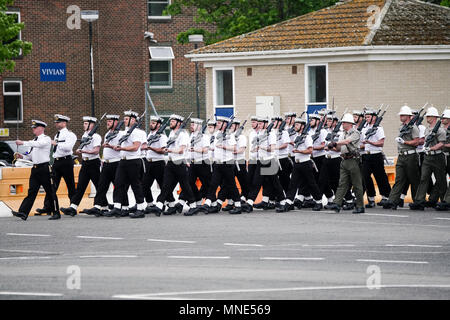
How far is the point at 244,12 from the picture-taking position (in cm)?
3841

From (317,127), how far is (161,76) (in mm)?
24848

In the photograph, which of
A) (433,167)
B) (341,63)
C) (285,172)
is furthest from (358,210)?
(341,63)

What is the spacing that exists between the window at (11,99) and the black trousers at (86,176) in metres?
24.1

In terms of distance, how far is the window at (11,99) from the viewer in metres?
44.2

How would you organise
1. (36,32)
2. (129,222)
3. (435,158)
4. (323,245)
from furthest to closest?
(36,32) → (435,158) → (129,222) → (323,245)

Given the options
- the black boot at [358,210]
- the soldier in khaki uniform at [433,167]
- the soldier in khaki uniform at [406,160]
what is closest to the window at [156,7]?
the soldier in khaki uniform at [406,160]

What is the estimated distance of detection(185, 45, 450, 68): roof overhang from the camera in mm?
30250

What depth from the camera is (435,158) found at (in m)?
21.0

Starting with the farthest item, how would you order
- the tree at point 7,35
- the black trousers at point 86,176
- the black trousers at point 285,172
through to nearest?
the tree at point 7,35 < the black trousers at point 285,172 < the black trousers at point 86,176

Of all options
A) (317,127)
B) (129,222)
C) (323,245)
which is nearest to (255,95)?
(317,127)

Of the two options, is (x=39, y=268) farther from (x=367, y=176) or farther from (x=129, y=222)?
(x=367, y=176)

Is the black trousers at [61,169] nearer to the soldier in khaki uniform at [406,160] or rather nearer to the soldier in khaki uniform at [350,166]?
the soldier in khaki uniform at [350,166]

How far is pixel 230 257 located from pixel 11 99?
32.2m

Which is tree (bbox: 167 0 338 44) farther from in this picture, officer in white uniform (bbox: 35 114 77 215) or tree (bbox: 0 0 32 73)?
officer in white uniform (bbox: 35 114 77 215)
